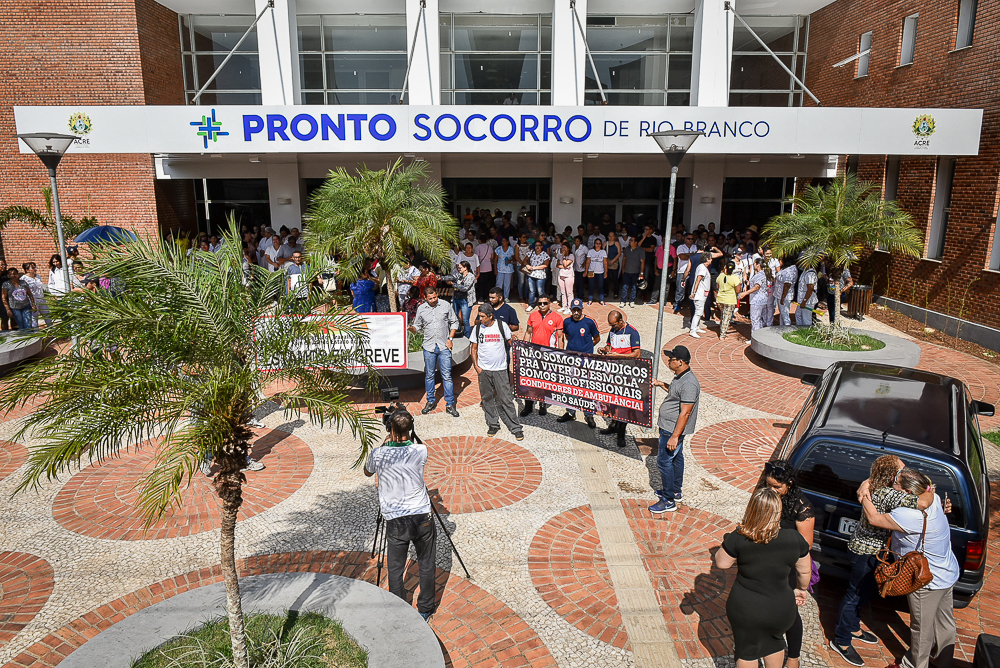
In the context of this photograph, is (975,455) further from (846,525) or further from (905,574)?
(905,574)

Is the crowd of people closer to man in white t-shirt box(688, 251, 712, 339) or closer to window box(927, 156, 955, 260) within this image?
man in white t-shirt box(688, 251, 712, 339)

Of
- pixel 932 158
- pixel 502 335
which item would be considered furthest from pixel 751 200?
pixel 502 335

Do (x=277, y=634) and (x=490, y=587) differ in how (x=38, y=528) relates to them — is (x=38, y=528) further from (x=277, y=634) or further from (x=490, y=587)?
(x=490, y=587)

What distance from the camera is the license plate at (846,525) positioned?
5.16 m

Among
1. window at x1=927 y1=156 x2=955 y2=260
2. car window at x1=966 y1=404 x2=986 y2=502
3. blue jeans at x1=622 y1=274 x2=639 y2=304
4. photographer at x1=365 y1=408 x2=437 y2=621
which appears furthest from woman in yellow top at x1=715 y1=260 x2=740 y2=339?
photographer at x1=365 y1=408 x2=437 y2=621

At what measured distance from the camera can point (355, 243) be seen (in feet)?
35.0

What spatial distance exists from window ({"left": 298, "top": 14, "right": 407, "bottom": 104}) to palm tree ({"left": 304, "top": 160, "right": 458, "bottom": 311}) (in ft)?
32.3

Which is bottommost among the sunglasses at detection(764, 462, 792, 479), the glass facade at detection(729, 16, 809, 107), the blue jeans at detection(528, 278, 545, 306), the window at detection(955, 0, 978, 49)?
the sunglasses at detection(764, 462, 792, 479)

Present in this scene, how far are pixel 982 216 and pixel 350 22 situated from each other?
17.1 meters

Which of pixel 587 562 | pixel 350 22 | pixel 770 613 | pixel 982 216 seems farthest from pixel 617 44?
pixel 770 613

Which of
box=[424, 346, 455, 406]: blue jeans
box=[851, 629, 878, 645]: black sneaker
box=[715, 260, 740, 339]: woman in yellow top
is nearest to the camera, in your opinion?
box=[851, 629, 878, 645]: black sneaker

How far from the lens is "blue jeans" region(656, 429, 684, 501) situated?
6.62 meters

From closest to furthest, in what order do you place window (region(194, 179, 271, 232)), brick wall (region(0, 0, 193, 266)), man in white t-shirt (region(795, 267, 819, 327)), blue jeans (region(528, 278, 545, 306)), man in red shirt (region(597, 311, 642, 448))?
man in red shirt (region(597, 311, 642, 448)), man in white t-shirt (region(795, 267, 819, 327)), blue jeans (region(528, 278, 545, 306)), brick wall (region(0, 0, 193, 266)), window (region(194, 179, 271, 232))

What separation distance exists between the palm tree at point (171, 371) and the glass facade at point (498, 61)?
56.0 ft
